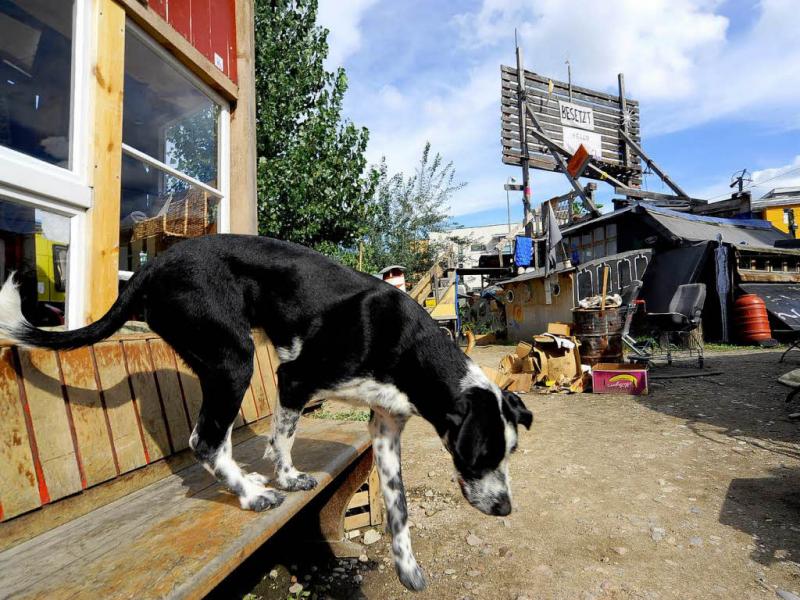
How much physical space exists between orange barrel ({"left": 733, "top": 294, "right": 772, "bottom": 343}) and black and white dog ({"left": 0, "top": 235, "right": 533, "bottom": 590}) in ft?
37.7

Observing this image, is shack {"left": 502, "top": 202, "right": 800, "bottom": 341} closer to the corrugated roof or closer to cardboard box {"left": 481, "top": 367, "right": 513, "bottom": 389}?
the corrugated roof

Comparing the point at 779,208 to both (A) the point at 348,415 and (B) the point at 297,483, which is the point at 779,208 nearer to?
(A) the point at 348,415

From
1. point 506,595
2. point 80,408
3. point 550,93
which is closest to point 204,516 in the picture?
point 80,408

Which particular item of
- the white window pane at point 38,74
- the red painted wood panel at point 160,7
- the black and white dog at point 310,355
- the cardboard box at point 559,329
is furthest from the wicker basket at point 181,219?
the cardboard box at point 559,329

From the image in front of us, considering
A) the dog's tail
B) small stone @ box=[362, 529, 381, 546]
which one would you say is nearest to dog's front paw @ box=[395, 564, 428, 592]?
small stone @ box=[362, 529, 381, 546]

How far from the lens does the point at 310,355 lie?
2016 millimetres

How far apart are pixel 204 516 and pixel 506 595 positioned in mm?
1470

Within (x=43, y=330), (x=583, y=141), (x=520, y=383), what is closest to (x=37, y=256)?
(x=43, y=330)

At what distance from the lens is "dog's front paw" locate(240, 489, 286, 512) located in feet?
5.62

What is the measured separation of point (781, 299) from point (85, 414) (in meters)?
14.0

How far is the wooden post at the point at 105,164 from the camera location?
7.83 ft

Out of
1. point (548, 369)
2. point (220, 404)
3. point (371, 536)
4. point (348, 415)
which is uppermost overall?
point (220, 404)

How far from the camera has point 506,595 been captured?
7.15 ft

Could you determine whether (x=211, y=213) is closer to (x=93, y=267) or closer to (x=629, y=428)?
(x=93, y=267)
